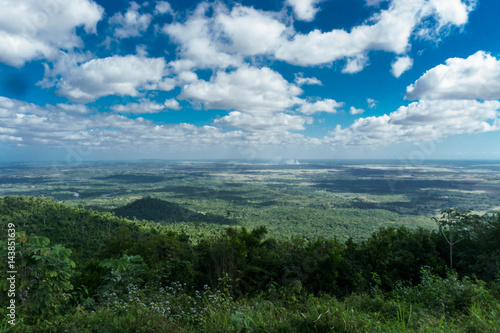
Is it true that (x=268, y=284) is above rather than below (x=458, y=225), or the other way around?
below

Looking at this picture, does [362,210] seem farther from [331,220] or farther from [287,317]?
[287,317]

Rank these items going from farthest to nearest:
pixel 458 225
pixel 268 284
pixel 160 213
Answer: pixel 160 213 → pixel 458 225 → pixel 268 284

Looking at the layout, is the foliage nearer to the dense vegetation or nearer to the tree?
the dense vegetation

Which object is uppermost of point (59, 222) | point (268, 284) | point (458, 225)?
point (458, 225)

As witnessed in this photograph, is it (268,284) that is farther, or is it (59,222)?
(59,222)

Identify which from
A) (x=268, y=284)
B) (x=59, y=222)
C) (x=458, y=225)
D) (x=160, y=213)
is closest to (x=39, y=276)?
(x=268, y=284)

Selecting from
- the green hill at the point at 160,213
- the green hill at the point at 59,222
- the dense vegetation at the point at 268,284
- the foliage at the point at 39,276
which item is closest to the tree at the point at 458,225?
the dense vegetation at the point at 268,284

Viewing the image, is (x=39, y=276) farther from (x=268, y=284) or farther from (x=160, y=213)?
(x=160, y=213)

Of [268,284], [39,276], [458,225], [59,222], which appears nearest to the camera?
[39,276]

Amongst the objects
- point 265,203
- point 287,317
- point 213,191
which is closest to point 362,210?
point 265,203

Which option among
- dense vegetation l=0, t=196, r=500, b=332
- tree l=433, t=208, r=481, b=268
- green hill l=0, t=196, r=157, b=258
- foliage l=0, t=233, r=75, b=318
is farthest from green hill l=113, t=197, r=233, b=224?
foliage l=0, t=233, r=75, b=318
